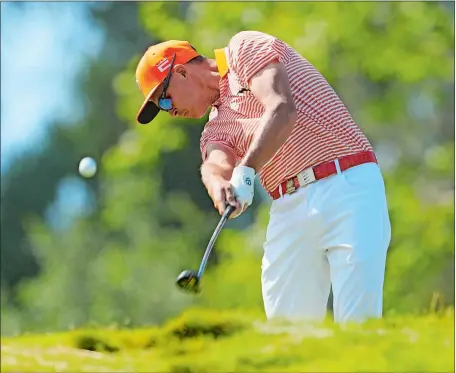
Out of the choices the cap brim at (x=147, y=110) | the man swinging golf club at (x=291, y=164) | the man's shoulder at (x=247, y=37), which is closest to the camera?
the man swinging golf club at (x=291, y=164)

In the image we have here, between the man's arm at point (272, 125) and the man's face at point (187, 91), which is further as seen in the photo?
the man's face at point (187, 91)

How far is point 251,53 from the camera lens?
3.74m

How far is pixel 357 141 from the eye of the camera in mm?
3867

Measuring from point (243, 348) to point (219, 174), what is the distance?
170 cm

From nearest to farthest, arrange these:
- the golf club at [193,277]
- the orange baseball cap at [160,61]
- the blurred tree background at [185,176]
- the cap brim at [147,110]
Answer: the golf club at [193,277]
the orange baseball cap at [160,61]
the cap brim at [147,110]
the blurred tree background at [185,176]

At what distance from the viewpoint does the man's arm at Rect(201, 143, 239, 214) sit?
349cm

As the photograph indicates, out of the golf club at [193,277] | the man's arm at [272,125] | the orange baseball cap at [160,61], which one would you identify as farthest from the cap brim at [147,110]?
the golf club at [193,277]

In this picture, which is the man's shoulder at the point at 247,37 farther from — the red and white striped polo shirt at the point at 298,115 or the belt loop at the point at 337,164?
the belt loop at the point at 337,164

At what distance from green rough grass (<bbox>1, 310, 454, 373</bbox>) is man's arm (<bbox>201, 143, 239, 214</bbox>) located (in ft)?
3.96

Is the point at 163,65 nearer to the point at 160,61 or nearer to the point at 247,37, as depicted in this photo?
the point at 160,61

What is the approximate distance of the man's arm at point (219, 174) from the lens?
3493 mm

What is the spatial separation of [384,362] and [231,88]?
212cm

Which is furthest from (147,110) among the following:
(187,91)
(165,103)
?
(187,91)

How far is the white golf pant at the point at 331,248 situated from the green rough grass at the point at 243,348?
1.32 meters
